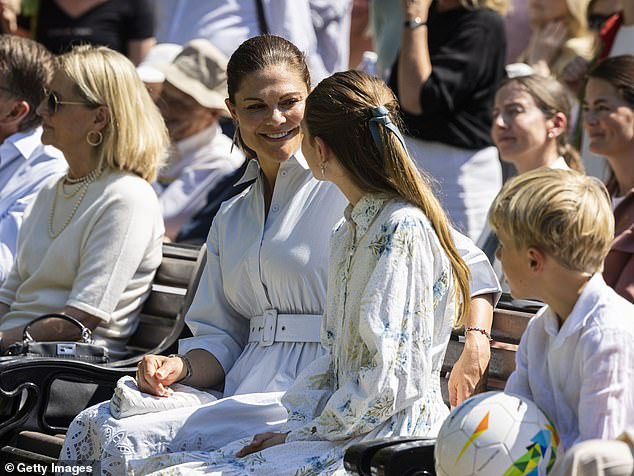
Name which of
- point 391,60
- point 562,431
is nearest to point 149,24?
point 391,60

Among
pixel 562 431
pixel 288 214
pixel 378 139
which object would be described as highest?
pixel 378 139

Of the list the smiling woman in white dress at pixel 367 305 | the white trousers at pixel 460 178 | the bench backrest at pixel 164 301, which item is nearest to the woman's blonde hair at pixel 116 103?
the bench backrest at pixel 164 301

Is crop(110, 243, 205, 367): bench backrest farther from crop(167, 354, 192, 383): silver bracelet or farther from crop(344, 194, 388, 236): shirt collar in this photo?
crop(344, 194, 388, 236): shirt collar

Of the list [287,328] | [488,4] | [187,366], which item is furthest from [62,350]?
[488,4]

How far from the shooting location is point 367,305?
317 centimetres

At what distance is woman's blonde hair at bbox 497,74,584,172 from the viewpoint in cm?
554

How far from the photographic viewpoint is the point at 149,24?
25.1 feet

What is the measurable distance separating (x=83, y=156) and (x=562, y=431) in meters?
2.51

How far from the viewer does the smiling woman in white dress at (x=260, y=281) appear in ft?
12.1

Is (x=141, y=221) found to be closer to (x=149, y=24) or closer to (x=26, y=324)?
(x=26, y=324)

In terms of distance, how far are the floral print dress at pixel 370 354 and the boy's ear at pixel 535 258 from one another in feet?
1.20

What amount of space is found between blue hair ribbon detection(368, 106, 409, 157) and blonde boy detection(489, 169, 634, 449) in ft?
1.47

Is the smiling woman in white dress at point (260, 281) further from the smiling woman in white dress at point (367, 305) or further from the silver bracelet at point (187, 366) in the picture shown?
the smiling woman in white dress at point (367, 305)

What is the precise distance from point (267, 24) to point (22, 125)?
214 centimetres
